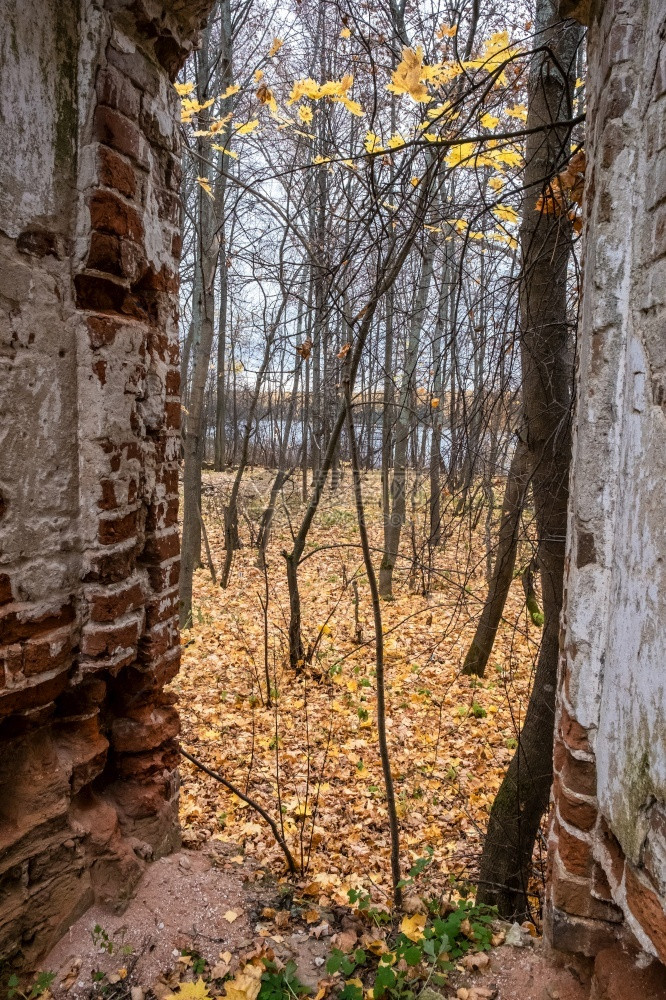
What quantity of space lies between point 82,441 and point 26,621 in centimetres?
57

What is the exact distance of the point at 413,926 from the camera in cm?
221

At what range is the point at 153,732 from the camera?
229 centimetres

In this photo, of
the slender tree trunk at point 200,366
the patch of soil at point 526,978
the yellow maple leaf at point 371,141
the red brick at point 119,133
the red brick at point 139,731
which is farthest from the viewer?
the slender tree trunk at point 200,366

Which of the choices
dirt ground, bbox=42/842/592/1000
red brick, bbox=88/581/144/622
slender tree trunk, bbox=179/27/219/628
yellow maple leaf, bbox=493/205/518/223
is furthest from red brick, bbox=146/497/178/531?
slender tree trunk, bbox=179/27/219/628

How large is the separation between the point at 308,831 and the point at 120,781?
1.47 meters

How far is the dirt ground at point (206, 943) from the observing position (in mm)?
1820

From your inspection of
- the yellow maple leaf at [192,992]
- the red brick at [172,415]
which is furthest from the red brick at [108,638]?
the yellow maple leaf at [192,992]

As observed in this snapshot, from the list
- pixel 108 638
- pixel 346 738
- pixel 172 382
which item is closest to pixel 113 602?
pixel 108 638

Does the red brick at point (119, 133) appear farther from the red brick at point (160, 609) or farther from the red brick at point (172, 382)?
the red brick at point (160, 609)

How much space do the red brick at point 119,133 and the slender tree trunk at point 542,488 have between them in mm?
1778

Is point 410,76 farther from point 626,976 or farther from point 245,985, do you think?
point 245,985

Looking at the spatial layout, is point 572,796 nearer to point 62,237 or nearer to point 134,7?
point 62,237

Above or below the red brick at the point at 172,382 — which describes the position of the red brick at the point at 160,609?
below

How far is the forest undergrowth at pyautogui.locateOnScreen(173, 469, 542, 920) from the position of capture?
3195 mm
